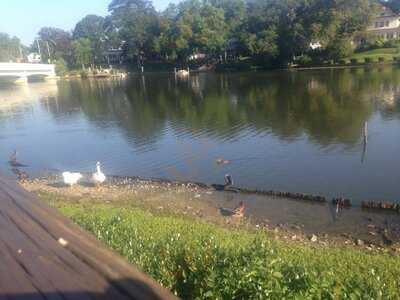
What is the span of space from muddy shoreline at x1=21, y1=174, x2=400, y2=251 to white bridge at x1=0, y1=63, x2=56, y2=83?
92253 millimetres

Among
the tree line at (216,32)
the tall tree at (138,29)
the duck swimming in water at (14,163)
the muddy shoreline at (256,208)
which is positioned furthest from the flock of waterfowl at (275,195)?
the tall tree at (138,29)

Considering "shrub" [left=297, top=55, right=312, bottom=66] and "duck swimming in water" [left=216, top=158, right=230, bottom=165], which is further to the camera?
"shrub" [left=297, top=55, right=312, bottom=66]

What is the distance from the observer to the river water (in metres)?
26.2

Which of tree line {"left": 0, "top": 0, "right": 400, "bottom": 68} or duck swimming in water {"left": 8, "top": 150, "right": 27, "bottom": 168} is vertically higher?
tree line {"left": 0, "top": 0, "right": 400, "bottom": 68}

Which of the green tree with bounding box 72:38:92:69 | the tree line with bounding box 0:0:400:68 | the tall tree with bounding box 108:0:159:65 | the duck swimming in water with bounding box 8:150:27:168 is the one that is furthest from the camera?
the green tree with bounding box 72:38:92:69

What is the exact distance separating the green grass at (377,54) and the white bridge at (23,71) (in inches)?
3149

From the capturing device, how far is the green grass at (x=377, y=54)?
86.9 metres

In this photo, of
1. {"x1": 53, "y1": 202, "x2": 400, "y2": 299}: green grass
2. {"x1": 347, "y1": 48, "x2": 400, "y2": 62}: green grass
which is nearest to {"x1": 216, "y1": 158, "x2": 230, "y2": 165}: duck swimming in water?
{"x1": 53, "y1": 202, "x2": 400, "y2": 299}: green grass

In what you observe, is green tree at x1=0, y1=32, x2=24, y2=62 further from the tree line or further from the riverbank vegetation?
the riverbank vegetation

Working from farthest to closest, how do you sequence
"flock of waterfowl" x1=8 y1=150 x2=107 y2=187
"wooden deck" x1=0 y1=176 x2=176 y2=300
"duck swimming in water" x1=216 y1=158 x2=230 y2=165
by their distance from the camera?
1. "duck swimming in water" x1=216 y1=158 x2=230 y2=165
2. "flock of waterfowl" x1=8 y1=150 x2=107 y2=187
3. "wooden deck" x1=0 y1=176 x2=176 y2=300

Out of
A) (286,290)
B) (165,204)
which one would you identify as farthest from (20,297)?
(165,204)

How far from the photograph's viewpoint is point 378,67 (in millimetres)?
80312

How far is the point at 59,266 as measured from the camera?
10.2 ft

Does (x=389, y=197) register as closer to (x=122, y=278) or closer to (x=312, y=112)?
(x=122, y=278)
